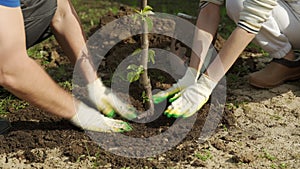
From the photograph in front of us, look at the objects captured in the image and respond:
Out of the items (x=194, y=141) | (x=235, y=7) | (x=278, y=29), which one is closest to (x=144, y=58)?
(x=194, y=141)

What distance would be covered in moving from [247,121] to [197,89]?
0.35m

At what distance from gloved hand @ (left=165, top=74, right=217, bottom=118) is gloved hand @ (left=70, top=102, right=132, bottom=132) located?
0.26m

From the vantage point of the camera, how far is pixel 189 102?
2.65 metres

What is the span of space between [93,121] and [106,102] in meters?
0.19

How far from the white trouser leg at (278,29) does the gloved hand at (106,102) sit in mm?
807

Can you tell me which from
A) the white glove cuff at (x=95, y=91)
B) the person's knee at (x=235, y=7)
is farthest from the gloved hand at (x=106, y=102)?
the person's knee at (x=235, y=7)

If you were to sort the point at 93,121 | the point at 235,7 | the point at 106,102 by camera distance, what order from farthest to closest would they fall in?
1. the point at 235,7
2. the point at 106,102
3. the point at 93,121

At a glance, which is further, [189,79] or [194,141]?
[189,79]

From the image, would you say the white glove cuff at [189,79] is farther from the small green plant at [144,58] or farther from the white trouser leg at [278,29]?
the white trouser leg at [278,29]

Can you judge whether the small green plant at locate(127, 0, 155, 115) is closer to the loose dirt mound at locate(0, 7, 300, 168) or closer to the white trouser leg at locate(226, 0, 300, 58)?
the loose dirt mound at locate(0, 7, 300, 168)

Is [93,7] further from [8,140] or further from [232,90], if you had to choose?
[8,140]

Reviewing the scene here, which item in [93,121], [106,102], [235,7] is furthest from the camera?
[235,7]

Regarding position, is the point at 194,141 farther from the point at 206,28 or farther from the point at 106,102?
the point at 206,28

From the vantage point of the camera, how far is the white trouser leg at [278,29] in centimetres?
292
